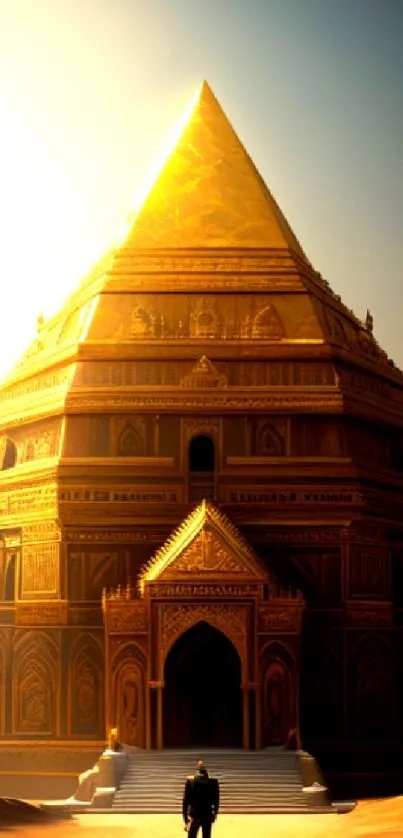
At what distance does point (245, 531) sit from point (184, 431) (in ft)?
7.82

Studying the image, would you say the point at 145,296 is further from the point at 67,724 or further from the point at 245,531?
the point at 67,724

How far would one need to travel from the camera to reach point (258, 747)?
33281mm

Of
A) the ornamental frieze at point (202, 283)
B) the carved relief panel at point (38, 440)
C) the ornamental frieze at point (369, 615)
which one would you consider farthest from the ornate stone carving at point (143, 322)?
the ornamental frieze at point (369, 615)

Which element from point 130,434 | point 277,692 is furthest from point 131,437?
point 277,692

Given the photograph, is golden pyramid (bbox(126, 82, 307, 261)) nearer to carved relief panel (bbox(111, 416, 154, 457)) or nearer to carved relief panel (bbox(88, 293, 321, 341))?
carved relief panel (bbox(88, 293, 321, 341))

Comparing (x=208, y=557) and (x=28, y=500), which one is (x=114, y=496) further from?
(x=208, y=557)

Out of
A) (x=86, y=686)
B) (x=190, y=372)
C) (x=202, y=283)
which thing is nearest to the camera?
(x=86, y=686)

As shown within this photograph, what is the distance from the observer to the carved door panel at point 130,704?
33.7m

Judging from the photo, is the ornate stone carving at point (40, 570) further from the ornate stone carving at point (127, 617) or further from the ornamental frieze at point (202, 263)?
the ornamental frieze at point (202, 263)

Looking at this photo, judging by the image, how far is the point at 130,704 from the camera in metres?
33.9

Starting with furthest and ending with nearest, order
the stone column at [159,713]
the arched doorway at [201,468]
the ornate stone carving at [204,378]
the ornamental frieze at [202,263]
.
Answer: the ornamental frieze at [202,263], the ornate stone carving at [204,378], the arched doorway at [201,468], the stone column at [159,713]

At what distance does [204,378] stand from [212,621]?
5.42 meters

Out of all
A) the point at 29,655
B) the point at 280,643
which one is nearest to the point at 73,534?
the point at 29,655

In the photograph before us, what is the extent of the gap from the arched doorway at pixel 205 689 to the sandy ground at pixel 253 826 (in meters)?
4.26
